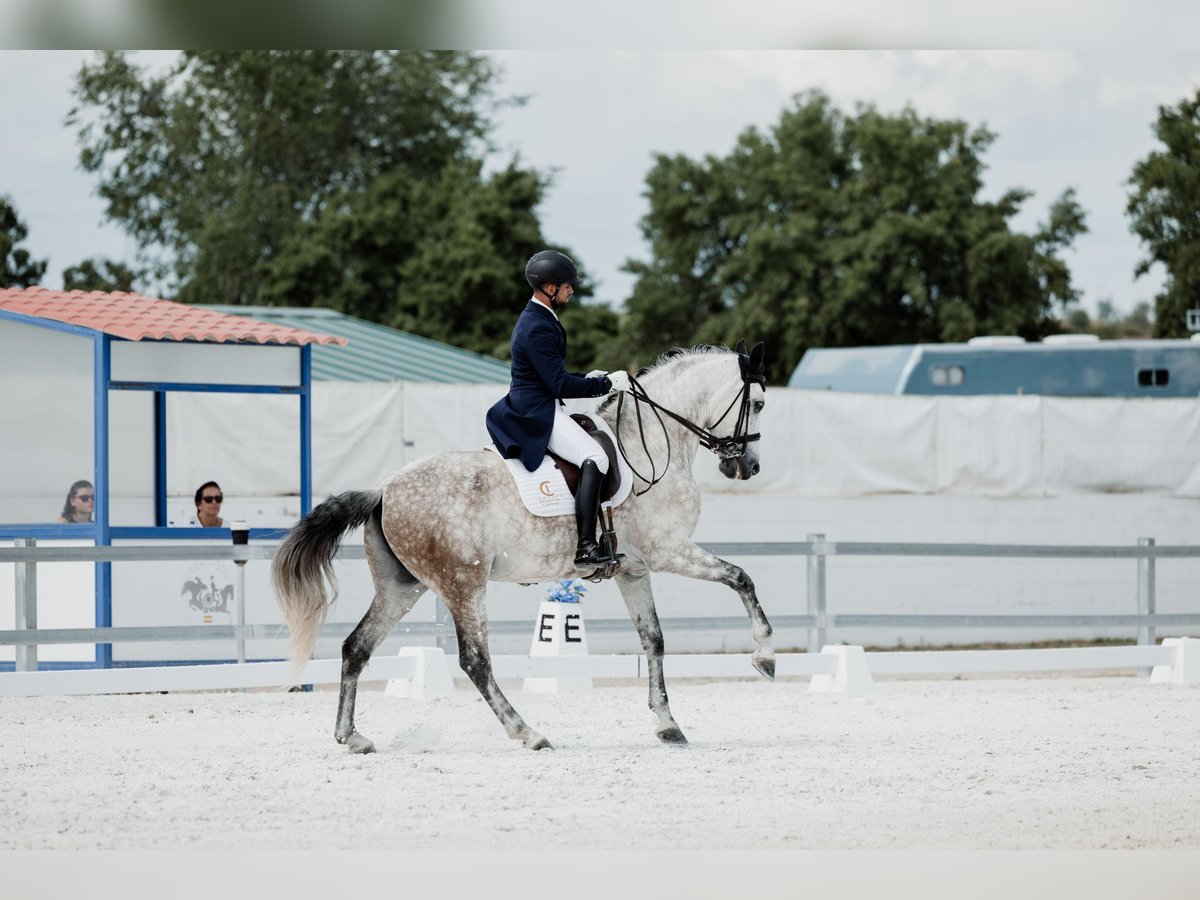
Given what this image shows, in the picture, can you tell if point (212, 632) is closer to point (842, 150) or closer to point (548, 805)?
point (548, 805)

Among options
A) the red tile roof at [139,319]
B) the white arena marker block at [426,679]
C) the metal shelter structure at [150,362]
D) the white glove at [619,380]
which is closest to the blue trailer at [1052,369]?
the red tile roof at [139,319]

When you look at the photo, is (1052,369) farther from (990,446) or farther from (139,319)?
(139,319)

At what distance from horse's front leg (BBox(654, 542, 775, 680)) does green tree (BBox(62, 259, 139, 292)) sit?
3630 cm

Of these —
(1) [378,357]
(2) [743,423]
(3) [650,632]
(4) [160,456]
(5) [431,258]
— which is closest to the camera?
(3) [650,632]

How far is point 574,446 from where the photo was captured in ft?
25.5

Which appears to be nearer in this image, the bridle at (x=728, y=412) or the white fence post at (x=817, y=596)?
the bridle at (x=728, y=412)

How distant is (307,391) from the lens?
11852mm

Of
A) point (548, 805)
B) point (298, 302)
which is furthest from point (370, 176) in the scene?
point (548, 805)

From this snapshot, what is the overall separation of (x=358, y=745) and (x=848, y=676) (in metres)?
4.06

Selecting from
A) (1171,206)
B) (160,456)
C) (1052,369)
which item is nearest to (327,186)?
(1171,206)

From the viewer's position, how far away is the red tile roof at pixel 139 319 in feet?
36.2

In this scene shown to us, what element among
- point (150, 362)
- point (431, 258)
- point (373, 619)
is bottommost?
point (373, 619)

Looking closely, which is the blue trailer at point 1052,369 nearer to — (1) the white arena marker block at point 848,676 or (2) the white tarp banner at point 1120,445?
(2) the white tarp banner at point 1120,445

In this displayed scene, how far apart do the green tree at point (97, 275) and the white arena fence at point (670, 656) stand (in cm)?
3323
